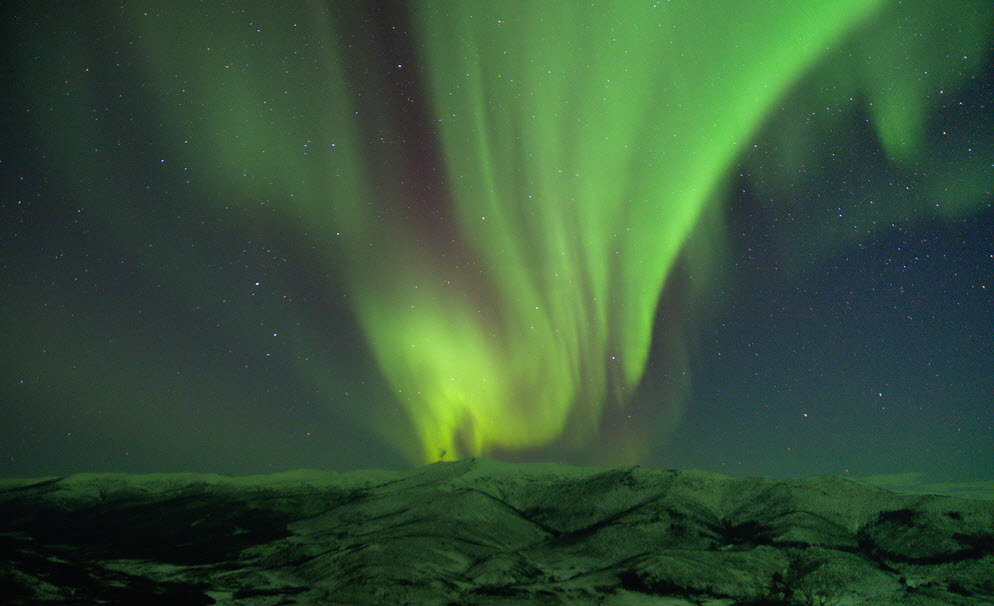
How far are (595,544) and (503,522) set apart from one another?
3.09m

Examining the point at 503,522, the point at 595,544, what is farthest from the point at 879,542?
the point at 503,522

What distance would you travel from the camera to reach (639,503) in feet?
53.0

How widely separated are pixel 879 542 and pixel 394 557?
39.4ft

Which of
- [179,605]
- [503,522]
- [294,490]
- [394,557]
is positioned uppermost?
[294,490]

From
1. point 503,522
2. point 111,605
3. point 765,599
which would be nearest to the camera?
point 111,605

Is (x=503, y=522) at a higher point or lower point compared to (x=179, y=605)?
higher

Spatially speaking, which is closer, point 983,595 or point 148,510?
point 983,595

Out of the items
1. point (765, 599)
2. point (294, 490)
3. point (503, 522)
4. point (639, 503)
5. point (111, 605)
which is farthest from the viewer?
point (294, 490)

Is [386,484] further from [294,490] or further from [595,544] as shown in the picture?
[595,544]

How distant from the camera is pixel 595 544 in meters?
12.9

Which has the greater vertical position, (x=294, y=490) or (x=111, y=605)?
(x=294, y=490)

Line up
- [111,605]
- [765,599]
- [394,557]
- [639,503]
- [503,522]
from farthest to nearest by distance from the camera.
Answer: [639,503], [503,522], [394,557], [765,599], [111,605]

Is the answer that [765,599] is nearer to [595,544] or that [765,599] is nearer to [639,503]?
[595,544]

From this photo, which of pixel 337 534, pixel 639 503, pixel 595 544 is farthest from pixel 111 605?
pixel 639 503
